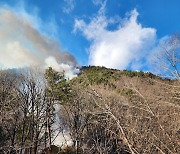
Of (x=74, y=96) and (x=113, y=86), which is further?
(x=113, y=86)

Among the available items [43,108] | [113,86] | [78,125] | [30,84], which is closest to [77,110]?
[78,125]

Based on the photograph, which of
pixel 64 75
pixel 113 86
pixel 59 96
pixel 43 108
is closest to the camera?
pixel 43 108

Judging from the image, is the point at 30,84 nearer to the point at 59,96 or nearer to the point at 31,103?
the point at 31,103

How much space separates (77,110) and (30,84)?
607cm

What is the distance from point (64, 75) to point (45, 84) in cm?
630

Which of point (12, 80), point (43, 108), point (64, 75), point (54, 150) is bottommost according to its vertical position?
point (54, 150)

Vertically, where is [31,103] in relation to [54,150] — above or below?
above

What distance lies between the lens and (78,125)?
104 ft

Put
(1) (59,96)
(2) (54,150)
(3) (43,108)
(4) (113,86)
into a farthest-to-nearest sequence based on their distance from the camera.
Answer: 1. (4) (113,86)
2. (1) (59,96)
3. (2) (54,150)
4. (3) (43,108)

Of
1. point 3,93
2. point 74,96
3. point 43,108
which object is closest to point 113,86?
point 74,96

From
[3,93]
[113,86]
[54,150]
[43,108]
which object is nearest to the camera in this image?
[3,93]

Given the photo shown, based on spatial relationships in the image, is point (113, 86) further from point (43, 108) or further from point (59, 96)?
point (43, 108)

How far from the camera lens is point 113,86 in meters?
46.9

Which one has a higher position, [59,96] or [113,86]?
[113,86]
